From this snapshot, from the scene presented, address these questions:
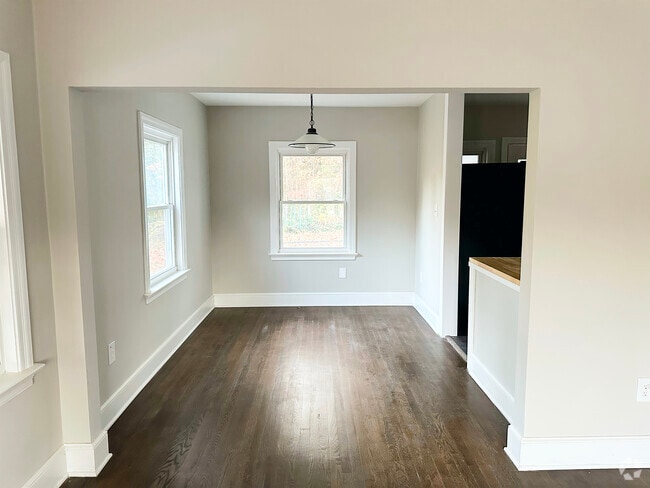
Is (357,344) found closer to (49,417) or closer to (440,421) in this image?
(440,421)

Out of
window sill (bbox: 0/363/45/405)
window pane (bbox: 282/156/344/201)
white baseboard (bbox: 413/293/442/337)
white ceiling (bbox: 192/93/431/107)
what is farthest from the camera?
window pane (bbox: 282/156/344/201)

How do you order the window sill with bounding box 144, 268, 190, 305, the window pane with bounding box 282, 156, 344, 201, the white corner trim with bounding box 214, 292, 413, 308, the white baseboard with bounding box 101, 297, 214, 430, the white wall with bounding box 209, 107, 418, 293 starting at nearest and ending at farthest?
the white baseboard with bounding box 101, 297, 214, 430 → the window sill with bounding box 144, 268, 190, 305 → the white wall with bounding box 209, 107, 418, 293 → the window pane with bounding box 282, 156, 344, 201 → the white corner trim with bounding box 214, 292, 413, 308

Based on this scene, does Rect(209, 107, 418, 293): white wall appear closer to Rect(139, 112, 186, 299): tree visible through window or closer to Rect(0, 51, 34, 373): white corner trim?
Rect(139, 112, 186, 299): tree visible through window

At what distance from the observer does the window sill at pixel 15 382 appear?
175cm

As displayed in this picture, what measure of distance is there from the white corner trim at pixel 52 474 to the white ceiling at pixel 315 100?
11.4 feet

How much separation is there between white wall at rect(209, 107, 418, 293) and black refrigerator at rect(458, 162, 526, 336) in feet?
3.82

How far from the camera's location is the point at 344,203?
17.8 feet

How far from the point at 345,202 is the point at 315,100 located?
1.25 meters

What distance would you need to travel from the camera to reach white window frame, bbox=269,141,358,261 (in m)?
5.30

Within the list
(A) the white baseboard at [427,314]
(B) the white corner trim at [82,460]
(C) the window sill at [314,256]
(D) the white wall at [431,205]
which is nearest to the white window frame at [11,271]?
(B) the white corner trim at [82,460]

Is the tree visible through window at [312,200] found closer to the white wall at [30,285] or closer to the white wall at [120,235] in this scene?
the white wall at [120,235]

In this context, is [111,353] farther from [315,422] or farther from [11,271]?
[315,422]

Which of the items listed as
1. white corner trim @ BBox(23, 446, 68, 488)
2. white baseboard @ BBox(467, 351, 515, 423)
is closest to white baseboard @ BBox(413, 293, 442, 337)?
white baseboard @ BBox(467, 351, 515, 423)

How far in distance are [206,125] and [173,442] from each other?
3695 millimetres
